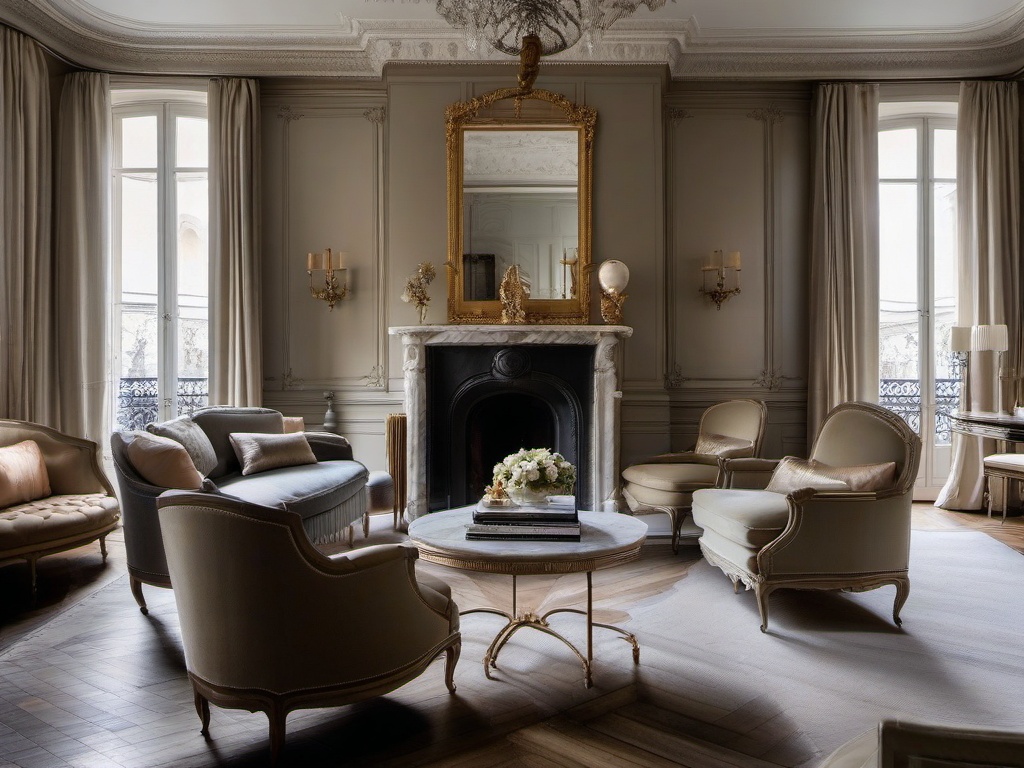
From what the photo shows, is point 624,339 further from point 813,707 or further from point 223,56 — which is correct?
point 223,56

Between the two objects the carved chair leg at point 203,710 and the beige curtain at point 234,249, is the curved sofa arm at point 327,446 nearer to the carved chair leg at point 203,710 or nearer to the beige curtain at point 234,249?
the beige curtain at point 234,249

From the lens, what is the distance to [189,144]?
5305 millimetres

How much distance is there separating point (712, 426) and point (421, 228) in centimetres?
240

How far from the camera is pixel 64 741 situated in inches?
77.5

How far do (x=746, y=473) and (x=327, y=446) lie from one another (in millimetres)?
2553

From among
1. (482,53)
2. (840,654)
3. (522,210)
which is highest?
(482,53)

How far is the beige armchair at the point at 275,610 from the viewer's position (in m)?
1.77

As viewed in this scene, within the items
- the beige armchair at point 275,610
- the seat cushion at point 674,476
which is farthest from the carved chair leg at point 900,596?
the beige armchair at point 275,610

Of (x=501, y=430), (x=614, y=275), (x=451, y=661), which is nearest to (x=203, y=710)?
(x=451, y=661)

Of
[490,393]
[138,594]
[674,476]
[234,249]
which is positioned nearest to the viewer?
[138,594]

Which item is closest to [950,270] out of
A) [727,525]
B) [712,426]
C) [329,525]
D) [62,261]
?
[712,426]

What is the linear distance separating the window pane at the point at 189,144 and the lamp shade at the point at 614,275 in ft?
10.2

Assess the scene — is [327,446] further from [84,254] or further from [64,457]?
[84,254]

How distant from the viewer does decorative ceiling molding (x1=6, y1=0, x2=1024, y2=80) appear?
471cm
